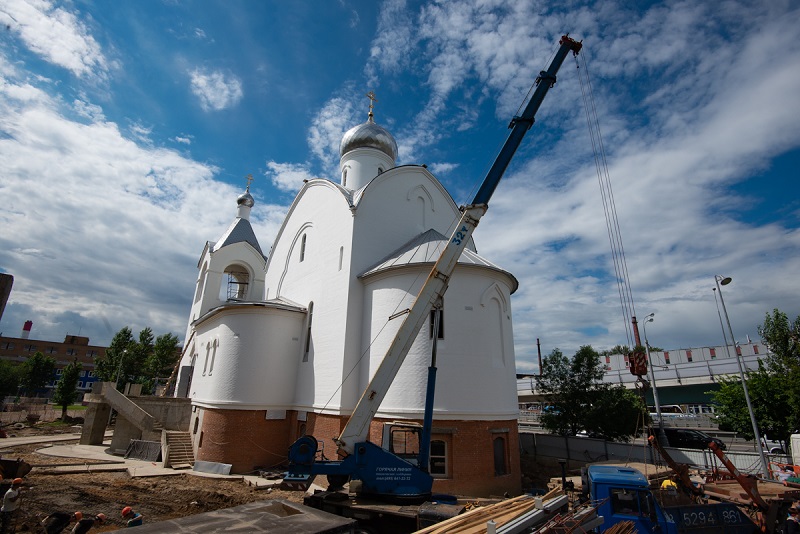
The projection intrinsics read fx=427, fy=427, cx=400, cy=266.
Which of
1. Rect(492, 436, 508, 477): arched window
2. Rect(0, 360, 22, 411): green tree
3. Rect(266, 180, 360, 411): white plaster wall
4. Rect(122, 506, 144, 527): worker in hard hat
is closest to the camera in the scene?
Rect(122, 506, 144, 527): worker in hard hat

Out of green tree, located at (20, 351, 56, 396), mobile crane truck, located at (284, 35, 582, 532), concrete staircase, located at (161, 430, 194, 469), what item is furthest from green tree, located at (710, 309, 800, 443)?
green tree, located at (20, 351, 56, 396)

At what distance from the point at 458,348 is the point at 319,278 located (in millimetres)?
7607

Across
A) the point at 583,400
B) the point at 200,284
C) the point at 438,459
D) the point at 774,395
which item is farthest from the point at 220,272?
the point at 774,395

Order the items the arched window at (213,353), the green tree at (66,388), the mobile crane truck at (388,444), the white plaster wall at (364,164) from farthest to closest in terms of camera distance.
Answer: the green tree at (66,388) < the white plaster wall at (364,164) < the arched window at (213,353) < the mobile crane truck at (388,444)

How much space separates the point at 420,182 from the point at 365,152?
206 inches

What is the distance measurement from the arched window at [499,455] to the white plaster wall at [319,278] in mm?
5783

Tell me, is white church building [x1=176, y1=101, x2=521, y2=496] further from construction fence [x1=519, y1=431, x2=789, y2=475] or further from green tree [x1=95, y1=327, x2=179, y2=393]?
green tree [x1=95, y1=327, x2=179, y2=393]

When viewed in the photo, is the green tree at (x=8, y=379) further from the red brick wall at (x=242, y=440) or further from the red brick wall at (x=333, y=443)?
the red brick wall at (x=333, y=443)

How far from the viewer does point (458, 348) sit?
1469 centimetres

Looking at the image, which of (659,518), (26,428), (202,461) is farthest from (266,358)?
(26,428)

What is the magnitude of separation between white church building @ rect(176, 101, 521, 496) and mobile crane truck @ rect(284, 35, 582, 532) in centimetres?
323

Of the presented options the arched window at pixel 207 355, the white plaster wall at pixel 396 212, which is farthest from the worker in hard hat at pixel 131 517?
the arched window at pixel 207 355

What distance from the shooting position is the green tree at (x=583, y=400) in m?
21.2

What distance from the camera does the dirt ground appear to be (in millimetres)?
10094
